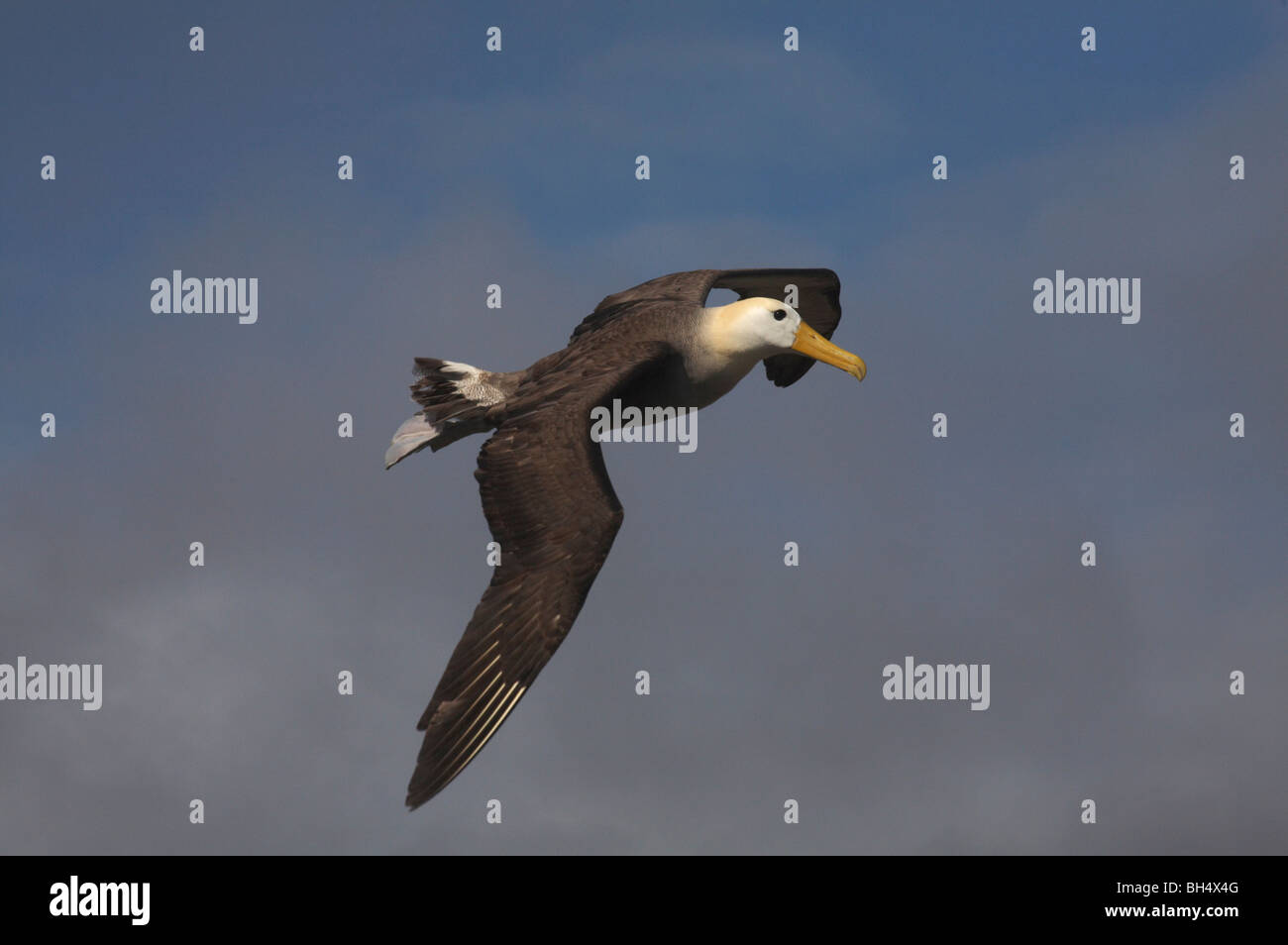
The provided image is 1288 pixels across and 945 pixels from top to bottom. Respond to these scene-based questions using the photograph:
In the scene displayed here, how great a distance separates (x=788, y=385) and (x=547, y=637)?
6.36 m

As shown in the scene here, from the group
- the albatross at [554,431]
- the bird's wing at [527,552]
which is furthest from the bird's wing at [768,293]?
the bird's wing at [527,552]

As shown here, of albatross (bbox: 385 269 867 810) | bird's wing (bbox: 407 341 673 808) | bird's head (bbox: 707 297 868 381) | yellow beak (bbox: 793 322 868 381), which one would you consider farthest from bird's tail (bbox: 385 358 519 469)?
yellow beak (bbox: 793 322 868 381)

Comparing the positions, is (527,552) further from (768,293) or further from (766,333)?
(768,293)

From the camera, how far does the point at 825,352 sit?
15859 mm

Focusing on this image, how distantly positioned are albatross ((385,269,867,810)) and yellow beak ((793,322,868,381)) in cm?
2

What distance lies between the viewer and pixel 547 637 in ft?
39.5

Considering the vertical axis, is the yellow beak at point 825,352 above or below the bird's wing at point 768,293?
below

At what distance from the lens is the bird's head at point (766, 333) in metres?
14.9

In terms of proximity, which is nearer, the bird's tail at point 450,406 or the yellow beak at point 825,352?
the bird's tail at point 450,406

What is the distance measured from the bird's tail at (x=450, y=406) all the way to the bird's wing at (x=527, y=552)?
1.03m

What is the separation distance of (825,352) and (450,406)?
152 inches

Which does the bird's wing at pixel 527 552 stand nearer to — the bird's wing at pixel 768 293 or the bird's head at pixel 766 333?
the bird's head at pixel 766 333

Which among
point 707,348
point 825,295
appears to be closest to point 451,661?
point 707,348
